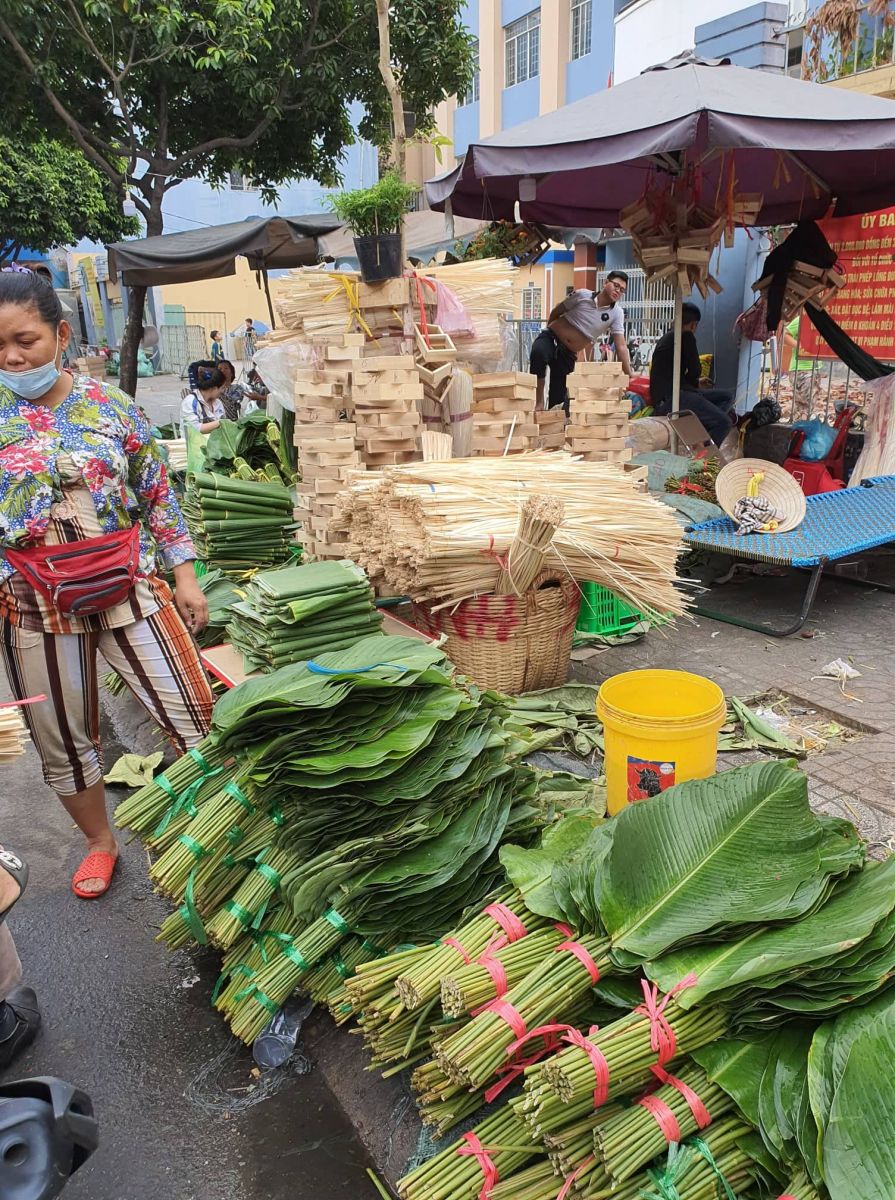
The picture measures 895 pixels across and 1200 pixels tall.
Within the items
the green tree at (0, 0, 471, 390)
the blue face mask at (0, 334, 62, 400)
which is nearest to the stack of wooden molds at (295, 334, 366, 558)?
the blue face mask at (0, 334, 62, 400)

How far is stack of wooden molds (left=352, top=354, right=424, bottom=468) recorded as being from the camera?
14.0 ft

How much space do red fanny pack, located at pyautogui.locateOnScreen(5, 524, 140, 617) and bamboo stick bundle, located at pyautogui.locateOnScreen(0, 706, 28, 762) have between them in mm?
787

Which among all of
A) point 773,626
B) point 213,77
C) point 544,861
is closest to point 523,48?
point 213,77

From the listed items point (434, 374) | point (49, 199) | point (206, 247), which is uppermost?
point (49, 199)

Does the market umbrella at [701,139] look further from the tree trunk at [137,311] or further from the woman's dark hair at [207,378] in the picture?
the tree trunk at [137,311]

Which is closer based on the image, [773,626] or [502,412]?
[502,412]

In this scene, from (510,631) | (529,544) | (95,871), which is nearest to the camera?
(95,871)

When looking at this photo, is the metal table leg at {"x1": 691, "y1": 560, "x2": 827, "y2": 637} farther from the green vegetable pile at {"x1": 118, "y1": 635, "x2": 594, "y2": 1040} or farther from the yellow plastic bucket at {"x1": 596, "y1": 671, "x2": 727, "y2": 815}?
the green vegetable pile at {"x1": 118, "y1": 635, "x2": 594, "y2": 1040}

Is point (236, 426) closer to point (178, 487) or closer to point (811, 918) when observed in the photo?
point (178, 487)

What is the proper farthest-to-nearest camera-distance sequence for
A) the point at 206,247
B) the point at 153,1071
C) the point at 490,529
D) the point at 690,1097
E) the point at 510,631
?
the point at 206,247 < the point at 510,631 < the point at 490,529 < the point at 153,1071 < the point at 690,1097

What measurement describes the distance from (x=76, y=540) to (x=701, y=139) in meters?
3.71

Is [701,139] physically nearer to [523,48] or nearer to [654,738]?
[654,738]

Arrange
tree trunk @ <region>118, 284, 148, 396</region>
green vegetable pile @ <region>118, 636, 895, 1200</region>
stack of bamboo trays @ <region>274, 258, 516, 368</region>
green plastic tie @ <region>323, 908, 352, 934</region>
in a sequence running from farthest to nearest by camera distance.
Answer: tree trunk @ <region>118, 284, 148, 396</region> → stack of bamboo trays @ <region>274, 258, 516, 368</region> → green plastic tie @ <region>323, 908, 352, 934</region> → green vegetable pile @ <region>118, 636, 895, 1200</region>

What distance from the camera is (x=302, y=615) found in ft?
10.1
